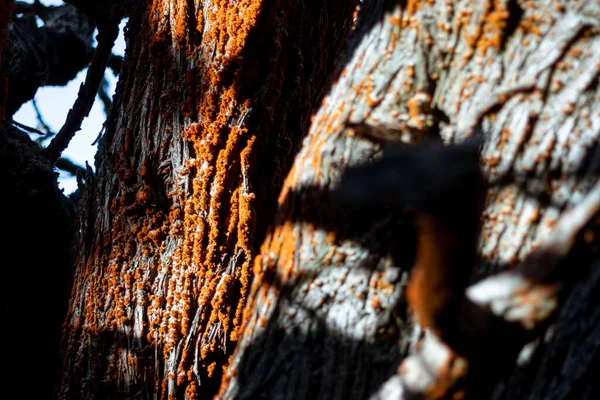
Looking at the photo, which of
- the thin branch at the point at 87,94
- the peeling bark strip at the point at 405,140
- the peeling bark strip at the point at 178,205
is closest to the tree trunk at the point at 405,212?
the peeling bark strip at the point at 405,140

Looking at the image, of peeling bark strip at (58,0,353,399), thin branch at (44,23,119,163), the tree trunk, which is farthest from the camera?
thin branch at (44,23,119,163)

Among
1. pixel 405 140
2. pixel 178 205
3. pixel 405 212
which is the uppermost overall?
pixel 178 205

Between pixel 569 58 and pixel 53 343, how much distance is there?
163 cm

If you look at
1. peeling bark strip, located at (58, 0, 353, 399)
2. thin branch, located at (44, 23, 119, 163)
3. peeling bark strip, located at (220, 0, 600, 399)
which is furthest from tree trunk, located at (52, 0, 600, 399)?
thin branch, located at (44, 23, 119, 163)

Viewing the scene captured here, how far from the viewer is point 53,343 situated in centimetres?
176

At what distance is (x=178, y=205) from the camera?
1.58 m

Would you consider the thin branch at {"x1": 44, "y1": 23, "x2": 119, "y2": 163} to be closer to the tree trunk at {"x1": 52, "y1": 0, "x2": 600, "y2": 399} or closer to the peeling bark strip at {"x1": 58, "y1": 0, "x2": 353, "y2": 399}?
the peeling bark strip at {"x1": 58, "y1": 0, "x2": 353, "y2": 399}

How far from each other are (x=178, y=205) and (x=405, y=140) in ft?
2.79

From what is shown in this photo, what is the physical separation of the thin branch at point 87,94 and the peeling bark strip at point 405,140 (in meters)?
1.36

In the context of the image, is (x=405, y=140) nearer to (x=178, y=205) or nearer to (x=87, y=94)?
(x=178, y=205)

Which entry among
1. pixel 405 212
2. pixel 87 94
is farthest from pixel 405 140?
pixel 87 94

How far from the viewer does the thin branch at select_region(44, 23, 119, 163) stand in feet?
6.89

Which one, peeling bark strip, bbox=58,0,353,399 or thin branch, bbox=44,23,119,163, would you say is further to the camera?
thin branch, bbox=44,23,119,163

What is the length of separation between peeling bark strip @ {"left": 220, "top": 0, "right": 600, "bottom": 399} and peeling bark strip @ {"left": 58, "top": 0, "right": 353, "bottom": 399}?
0.52 metres
